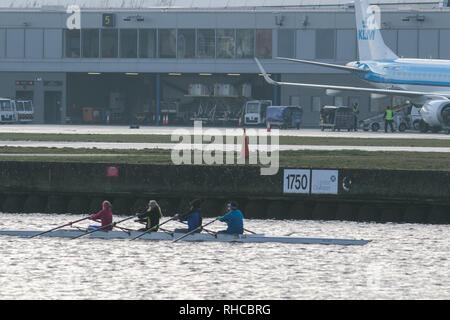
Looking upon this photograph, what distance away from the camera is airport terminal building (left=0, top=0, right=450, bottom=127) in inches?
5064

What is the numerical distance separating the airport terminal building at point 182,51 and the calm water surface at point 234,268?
8399 centimetres

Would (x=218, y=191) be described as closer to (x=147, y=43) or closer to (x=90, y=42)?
(x=147, y=43)

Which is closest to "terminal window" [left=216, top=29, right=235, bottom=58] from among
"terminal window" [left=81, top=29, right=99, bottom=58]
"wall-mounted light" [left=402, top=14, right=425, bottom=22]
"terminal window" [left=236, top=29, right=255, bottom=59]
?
"terminal window" [left=236, top=29, right=255, bottom=59]

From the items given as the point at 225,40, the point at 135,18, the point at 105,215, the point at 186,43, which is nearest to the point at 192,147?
the point at 105,215

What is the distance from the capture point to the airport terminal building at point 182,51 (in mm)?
128625

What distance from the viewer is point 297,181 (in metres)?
49.3

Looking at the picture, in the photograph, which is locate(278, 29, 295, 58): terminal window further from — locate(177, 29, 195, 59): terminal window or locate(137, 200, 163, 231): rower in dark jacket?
locate(137, 200, 163, 231): rower in dark jacket

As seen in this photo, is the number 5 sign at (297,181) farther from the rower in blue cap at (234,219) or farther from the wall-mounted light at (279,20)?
the wall-mounted light at (279,20)

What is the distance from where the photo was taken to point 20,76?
455 ft

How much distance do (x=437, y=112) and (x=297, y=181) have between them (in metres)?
48.0

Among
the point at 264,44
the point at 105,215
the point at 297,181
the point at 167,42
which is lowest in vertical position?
the point at 105,215

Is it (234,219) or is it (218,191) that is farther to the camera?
(218,191)

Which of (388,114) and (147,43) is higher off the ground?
(147,43)

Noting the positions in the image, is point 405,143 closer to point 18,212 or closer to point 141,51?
point 18,212
